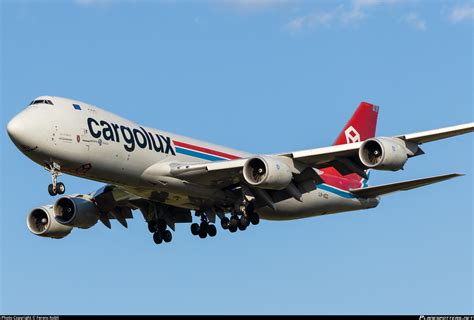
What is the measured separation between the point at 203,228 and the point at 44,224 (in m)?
8.30

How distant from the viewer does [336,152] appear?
46.6m

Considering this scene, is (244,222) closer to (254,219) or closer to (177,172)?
(254,219)

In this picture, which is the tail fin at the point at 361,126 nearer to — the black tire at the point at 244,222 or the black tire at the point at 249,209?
the black tire at the point at 249,209

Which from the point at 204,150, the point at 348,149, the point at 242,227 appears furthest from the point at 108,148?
the point at 348,149

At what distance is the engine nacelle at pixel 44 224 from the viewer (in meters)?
54.0

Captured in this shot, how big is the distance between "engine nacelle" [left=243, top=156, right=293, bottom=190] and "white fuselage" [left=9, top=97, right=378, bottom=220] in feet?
8.92

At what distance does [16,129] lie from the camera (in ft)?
146

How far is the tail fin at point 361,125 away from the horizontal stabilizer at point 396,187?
4.09 m

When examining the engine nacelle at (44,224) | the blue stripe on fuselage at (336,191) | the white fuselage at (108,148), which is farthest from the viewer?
the engine nacelle at (44,224)

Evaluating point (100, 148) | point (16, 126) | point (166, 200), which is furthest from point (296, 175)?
point (16, 126)

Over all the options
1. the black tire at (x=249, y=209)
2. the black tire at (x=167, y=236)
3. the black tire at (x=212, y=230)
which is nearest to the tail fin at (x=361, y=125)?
the black tire at (x=212, y=230)

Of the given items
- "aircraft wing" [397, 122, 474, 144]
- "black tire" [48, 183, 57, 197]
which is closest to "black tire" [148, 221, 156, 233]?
"black tire" [48, 183, 57, 197]

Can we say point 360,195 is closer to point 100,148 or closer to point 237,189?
point 237,189

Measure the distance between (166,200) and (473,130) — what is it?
1380cm
